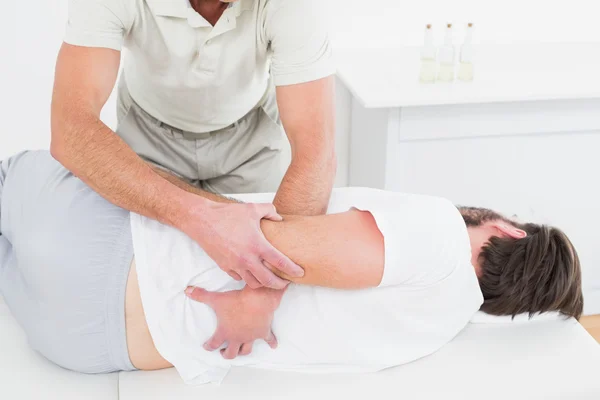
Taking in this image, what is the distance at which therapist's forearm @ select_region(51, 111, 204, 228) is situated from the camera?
1.46m

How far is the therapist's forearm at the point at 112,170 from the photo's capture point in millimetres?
1458

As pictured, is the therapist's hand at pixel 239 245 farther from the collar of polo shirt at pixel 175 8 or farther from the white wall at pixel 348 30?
the white wall at pixel 348 30

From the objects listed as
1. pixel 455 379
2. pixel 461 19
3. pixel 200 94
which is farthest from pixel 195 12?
pixel 461 19

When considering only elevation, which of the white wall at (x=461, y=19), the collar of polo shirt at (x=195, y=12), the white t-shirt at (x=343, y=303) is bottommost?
the white t-shirt at (x=343, y=303)

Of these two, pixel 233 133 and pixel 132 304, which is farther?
pixel 233 133

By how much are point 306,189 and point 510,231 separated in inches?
17.4

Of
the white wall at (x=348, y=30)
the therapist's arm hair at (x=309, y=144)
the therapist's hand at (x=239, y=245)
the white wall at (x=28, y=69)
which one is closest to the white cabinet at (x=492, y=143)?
the white wall at (x=348, y=30)

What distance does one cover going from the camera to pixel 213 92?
70.8 inches

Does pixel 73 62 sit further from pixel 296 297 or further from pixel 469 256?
pixel 469 256

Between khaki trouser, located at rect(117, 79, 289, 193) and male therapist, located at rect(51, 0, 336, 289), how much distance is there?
0.02 metres

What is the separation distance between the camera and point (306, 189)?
162 centimetres

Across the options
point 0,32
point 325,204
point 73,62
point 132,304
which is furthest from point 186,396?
point 0,32

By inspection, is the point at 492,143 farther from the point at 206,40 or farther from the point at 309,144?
the point at 206,40

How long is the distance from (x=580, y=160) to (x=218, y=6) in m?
1.33
